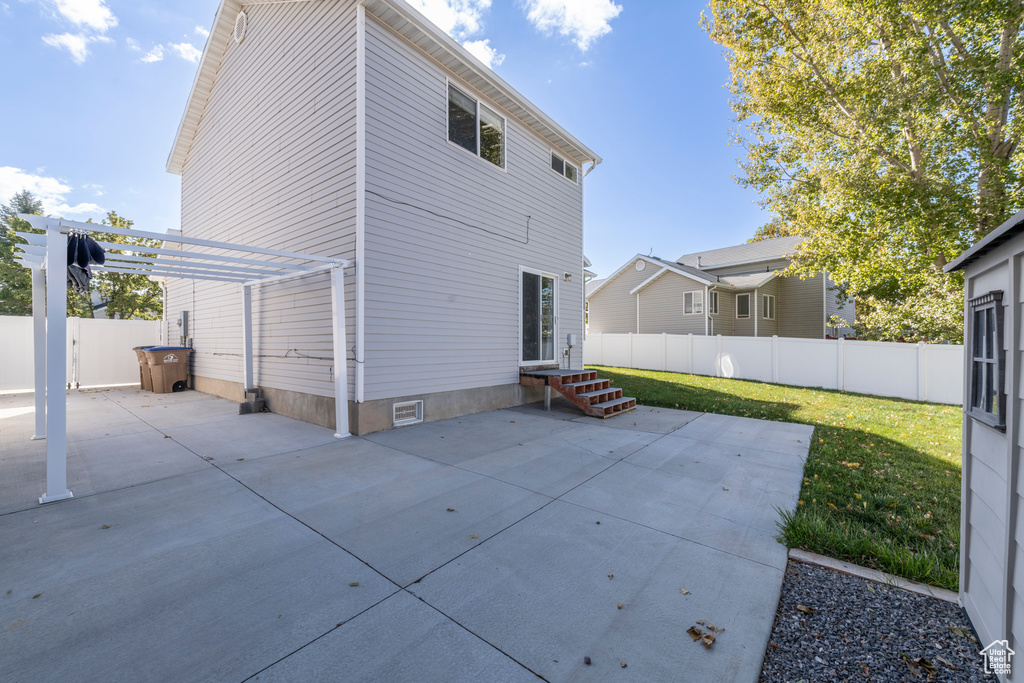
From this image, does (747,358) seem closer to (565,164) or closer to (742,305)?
(742,305)

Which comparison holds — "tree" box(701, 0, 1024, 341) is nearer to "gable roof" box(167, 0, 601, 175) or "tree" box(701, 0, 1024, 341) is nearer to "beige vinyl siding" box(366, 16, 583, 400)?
"gable roof" box(167, 0, 601, 175)

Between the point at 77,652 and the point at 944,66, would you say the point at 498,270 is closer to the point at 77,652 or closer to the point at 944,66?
the point at 77,652

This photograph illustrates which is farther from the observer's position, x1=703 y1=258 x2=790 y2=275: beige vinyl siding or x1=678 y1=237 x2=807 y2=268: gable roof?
x1=678 y1=237 x2=807 y2=268: gable roof

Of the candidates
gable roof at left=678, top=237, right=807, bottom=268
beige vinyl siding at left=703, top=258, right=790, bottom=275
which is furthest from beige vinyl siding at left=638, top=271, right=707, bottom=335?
beige vinyl siding at left=703, top=258, right=790, bottom=275

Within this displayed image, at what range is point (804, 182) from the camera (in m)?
11.9

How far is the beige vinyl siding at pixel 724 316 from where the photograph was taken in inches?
681

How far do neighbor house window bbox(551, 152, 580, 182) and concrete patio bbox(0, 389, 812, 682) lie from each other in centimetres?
691

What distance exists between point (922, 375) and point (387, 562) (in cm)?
1241

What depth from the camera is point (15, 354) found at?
9.32 metres

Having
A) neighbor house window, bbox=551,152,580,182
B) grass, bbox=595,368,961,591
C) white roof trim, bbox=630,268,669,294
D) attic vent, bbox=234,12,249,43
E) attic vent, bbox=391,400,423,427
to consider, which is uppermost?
attic vent, bbox=234,12,249,43

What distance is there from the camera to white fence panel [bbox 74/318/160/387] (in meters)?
10.2

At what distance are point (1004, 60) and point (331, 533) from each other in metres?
15.1

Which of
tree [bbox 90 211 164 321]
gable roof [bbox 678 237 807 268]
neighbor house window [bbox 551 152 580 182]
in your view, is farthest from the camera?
gable roof [bbox 678 237 807 268]

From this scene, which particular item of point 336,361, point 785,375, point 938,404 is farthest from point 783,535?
point 785,375
